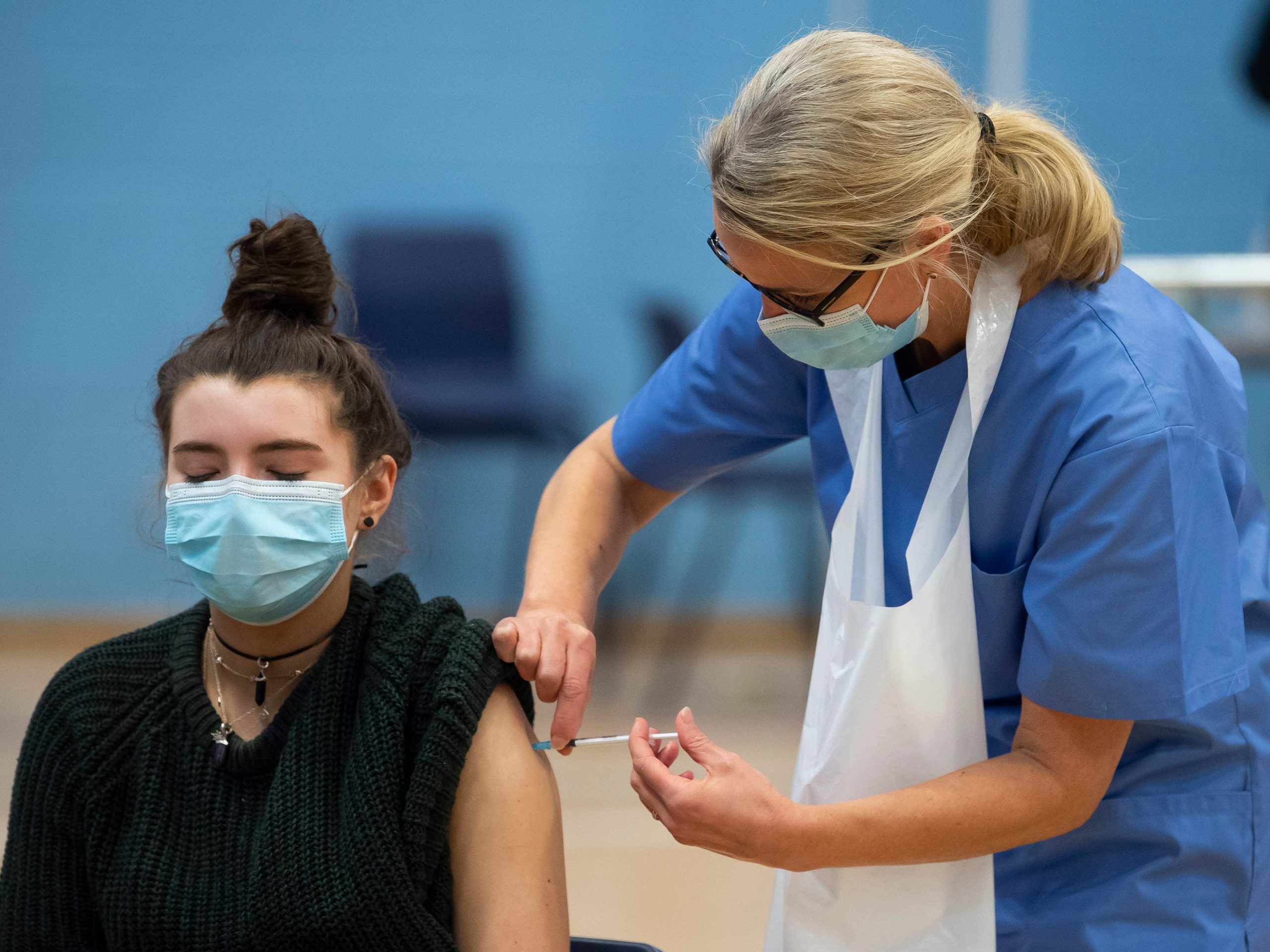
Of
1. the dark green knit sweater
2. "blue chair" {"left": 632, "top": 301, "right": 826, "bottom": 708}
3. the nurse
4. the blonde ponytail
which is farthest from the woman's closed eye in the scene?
"blue chair" {"left": 632, "top": 301, "right": 826, "bottom": 708}

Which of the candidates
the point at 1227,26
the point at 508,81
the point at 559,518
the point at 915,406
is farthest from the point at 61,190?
the point at 1227,26

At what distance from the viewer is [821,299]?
1.15 m

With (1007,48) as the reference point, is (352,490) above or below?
below

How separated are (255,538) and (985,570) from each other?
73 cm

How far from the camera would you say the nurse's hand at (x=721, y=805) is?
1.10 m

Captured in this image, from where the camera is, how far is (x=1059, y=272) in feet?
3.87

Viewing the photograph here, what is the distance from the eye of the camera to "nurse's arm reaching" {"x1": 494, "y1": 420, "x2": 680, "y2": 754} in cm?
128

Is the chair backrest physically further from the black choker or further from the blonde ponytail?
the blonde ponytail

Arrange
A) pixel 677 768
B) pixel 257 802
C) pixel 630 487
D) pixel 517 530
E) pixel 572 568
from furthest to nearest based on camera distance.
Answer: pixel 517 530, pixel 677 768, pixel 630 487, pixel 572 568, pixel 257 802

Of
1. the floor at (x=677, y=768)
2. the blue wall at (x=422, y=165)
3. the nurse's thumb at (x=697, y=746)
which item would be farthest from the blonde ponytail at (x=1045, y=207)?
the blue wall at (x=422, y=165)

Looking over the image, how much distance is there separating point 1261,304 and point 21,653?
11.6ft

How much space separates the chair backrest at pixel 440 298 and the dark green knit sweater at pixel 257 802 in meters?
2.35

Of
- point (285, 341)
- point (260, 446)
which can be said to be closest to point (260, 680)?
point (260, 446)

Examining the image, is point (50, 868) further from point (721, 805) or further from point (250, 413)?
point (721, 805)
